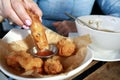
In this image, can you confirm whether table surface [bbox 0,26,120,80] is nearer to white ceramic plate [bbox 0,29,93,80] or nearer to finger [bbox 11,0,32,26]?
white ceramic plate [bbox 0,29,93,80]

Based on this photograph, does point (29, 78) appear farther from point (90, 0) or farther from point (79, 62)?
point (90, 0)

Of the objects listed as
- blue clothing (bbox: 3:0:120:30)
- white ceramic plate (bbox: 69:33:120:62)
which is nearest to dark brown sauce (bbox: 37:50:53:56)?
white ceramic plate (bbox: 69:33:120:62)

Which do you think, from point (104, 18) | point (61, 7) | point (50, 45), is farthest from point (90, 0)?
point (50, 45)

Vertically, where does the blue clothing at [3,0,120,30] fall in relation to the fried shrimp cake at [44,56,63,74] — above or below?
below

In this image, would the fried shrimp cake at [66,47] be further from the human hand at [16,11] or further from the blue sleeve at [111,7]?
the blue sleeve at [111,7]

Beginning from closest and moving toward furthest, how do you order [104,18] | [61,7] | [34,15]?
[34,15] < [104,18] < [61,7]

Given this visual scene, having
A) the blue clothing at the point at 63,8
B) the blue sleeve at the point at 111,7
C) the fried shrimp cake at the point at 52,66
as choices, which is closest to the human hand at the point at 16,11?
the fried shrimp cake at the point at 52,66
